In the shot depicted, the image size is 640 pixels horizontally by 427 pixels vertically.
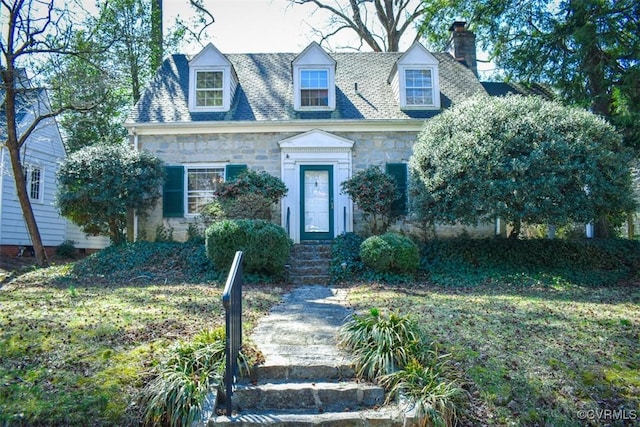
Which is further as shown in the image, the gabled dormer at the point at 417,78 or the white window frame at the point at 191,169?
the gabled dormer at the point at 417,78

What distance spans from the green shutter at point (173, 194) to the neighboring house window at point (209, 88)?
2.05 metres

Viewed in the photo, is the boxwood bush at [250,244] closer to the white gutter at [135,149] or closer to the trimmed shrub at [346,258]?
the trimmed shrub at [346,258]

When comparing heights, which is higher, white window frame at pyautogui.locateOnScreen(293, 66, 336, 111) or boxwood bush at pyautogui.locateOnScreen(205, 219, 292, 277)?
white window frame at pyautogui.locateOnScreen(293, 66, 336, 111)

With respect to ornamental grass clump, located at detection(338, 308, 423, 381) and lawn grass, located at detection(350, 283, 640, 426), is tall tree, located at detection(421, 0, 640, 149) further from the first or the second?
ornamental grass clump, located at detection(338, 308, 423, 381)

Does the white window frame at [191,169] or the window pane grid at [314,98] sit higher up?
the window pane grid at [314,98]

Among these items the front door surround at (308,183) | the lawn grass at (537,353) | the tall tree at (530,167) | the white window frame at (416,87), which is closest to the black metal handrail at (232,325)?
the lawn grass at (537,353)

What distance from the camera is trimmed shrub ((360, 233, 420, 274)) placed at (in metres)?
9.02

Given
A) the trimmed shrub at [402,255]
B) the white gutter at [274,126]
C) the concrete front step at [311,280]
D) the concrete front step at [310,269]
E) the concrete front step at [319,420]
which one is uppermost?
the white gutter at [274,126]

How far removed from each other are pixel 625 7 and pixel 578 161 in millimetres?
4798

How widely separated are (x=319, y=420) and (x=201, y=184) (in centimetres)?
994

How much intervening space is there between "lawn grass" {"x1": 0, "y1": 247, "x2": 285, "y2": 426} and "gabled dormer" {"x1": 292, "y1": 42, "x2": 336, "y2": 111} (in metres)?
6.62

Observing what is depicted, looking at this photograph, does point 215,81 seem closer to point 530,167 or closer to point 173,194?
point 173,194

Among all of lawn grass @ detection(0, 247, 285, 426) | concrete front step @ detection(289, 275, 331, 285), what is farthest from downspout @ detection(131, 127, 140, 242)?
concrete front step @ detection(289, 275, 331, 285)

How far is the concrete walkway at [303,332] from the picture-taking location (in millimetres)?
4156
